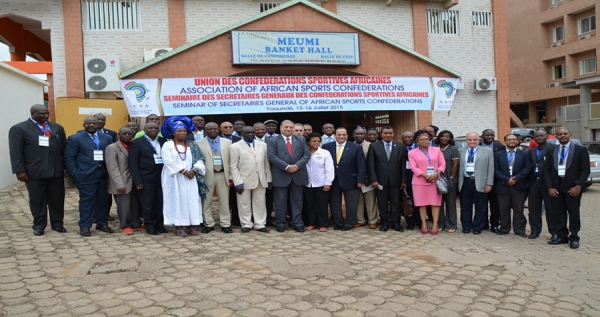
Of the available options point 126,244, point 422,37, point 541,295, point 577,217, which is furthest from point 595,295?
point 422,37

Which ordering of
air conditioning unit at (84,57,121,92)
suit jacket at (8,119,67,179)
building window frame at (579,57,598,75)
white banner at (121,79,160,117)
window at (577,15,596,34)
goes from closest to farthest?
1. suit jacket at (8,119,67,179)
2. white banner at (121,79,160,117)
3. air conditioning unit at (84,57,121,92)
4. window at (577,15,596,34)
5. building window frame at (579,57,598,75)

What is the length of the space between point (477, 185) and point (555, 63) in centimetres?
3207

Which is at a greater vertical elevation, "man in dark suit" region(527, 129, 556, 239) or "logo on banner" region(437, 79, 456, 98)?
"logo on banner" region(437, 79, 456, 98)

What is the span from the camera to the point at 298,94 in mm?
10711

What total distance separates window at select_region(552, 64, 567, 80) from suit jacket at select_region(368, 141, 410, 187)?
31.7m

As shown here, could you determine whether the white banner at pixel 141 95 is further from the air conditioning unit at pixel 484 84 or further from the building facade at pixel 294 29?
the air conditioning unit at pixel 484 84

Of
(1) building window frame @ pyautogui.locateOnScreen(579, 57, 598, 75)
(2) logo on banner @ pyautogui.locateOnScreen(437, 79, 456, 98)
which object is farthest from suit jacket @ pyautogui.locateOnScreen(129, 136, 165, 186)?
(1) building window frame @ pyautogui.locateOnScreen(579, 57, 598, 75)

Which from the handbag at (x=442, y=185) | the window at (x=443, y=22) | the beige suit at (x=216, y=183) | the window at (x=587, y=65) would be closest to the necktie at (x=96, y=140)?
the beige suit at (x=216, y=183)

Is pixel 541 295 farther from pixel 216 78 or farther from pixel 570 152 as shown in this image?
pixel 216 78

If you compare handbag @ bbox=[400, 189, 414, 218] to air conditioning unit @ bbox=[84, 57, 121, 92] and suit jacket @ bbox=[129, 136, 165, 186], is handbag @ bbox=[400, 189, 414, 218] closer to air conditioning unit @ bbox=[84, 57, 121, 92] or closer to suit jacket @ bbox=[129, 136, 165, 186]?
suit jacket @ bbox=[129, 136, 165, 186]

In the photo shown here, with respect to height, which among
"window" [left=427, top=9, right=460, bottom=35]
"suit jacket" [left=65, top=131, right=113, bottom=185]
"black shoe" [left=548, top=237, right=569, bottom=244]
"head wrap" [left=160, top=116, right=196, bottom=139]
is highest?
"window" [left=427, top=9, right=460, bottom=35]

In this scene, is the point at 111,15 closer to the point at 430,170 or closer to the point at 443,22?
the point at 443,22

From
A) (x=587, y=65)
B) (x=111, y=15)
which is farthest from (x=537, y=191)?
(x=587, y=65)

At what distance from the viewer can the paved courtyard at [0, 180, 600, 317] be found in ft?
13.7
